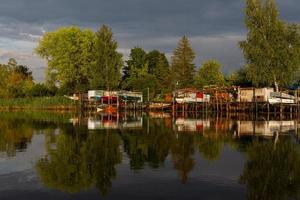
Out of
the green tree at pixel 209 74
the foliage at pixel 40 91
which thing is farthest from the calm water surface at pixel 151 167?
the foliage at pixel 40 91

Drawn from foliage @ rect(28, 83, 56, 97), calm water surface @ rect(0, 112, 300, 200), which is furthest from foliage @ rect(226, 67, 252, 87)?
foliage @ rect(28, 83, 56, 97)

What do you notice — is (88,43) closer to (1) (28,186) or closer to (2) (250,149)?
(2) (250,149)

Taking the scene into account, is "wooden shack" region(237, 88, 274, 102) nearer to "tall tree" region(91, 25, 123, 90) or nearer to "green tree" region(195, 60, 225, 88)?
"green tree" region(195, 60, 225, 88)

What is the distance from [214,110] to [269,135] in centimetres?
3694

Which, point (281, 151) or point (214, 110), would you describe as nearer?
point (281, 151)

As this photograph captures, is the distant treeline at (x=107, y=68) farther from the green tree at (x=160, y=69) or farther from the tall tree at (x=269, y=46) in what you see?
the tall tree at (x=269, y=46)

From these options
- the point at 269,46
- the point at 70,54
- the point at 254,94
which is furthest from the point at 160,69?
the point at 269,46

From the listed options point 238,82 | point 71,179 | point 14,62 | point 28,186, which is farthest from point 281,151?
point 14,62

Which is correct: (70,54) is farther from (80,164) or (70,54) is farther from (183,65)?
(80,164)

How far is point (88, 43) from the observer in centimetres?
8394

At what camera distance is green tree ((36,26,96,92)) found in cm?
8200

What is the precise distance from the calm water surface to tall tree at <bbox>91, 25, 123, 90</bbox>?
50605 mm

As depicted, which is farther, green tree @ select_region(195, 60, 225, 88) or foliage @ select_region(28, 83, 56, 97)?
foliage @ select_region(28, 83, 56, 97)

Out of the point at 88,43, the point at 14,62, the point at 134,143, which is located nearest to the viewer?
the point at 134,143
